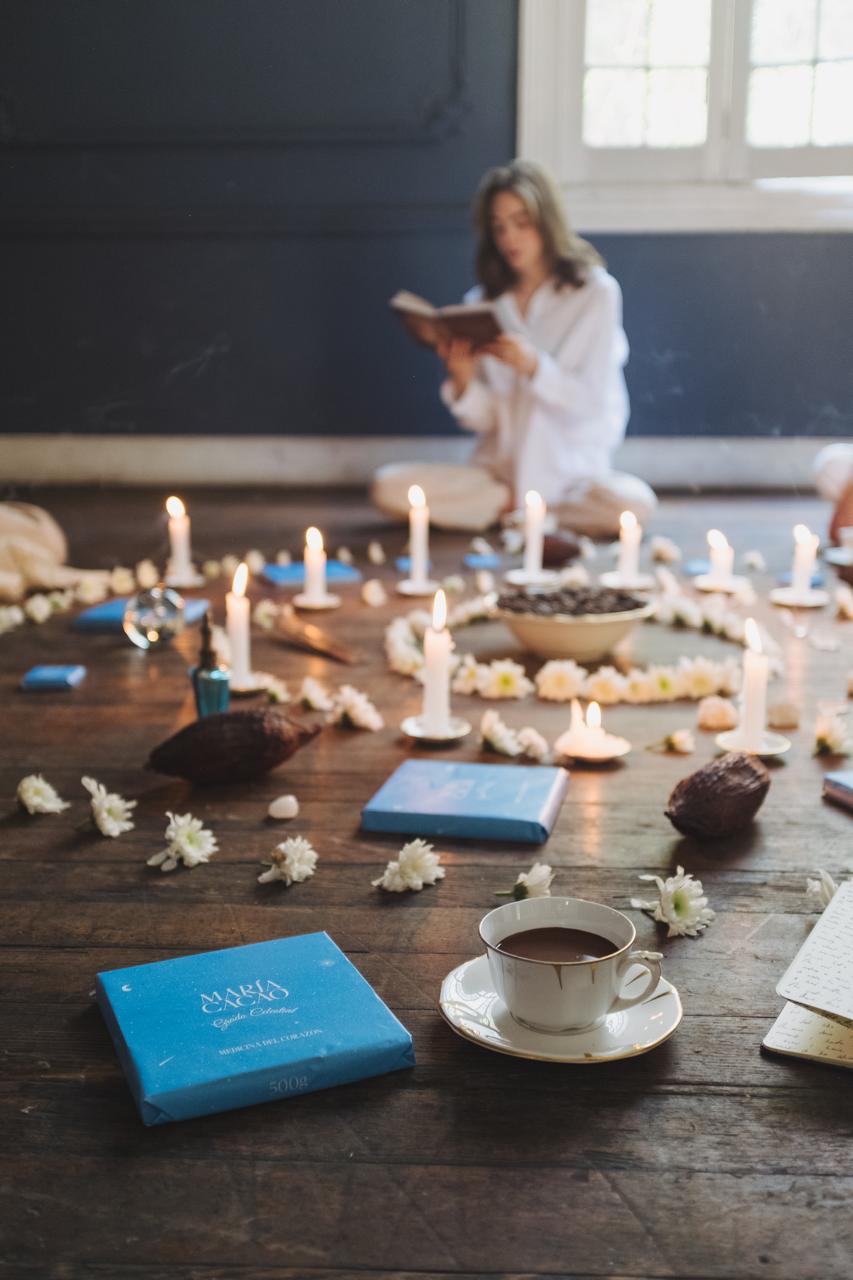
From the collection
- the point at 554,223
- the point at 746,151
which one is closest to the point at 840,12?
the point at 746,151

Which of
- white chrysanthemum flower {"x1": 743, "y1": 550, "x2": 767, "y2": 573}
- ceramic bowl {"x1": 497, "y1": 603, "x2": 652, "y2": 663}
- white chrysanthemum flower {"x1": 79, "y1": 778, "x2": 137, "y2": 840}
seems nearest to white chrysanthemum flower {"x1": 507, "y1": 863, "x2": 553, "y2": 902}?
white chrysanthemum flower {"x1": 79, "y1": 778, "x2": 137, "y2": 840}

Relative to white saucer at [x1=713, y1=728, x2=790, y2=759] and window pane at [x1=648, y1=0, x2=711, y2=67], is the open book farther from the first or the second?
white saucer at [x1=713, y1=728, x2=790, y2=759]

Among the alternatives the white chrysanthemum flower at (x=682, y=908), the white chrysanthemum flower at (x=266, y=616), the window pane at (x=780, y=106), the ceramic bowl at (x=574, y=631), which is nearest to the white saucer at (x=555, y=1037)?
the white chrysanthemum flower at (x=682, y=908)

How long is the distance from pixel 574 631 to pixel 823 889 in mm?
1055

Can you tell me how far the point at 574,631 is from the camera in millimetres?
2408

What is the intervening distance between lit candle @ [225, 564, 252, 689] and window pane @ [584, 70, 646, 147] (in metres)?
3.29

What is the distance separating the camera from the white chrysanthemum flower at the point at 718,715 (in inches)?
83.0

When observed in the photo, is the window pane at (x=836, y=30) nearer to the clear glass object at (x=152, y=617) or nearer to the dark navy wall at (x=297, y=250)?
the dark navy wall at (x=297, y=250)

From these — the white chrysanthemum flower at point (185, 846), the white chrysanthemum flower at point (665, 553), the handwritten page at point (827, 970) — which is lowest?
the white chrysanthemum flower at point (665, 553)

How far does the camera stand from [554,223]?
4156 millimetres

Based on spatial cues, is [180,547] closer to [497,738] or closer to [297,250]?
[497,738]

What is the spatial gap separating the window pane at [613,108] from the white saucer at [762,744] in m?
3.54

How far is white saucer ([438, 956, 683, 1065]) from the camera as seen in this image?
106 centimetres

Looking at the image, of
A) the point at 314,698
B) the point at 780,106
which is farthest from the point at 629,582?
the point at 780,106
